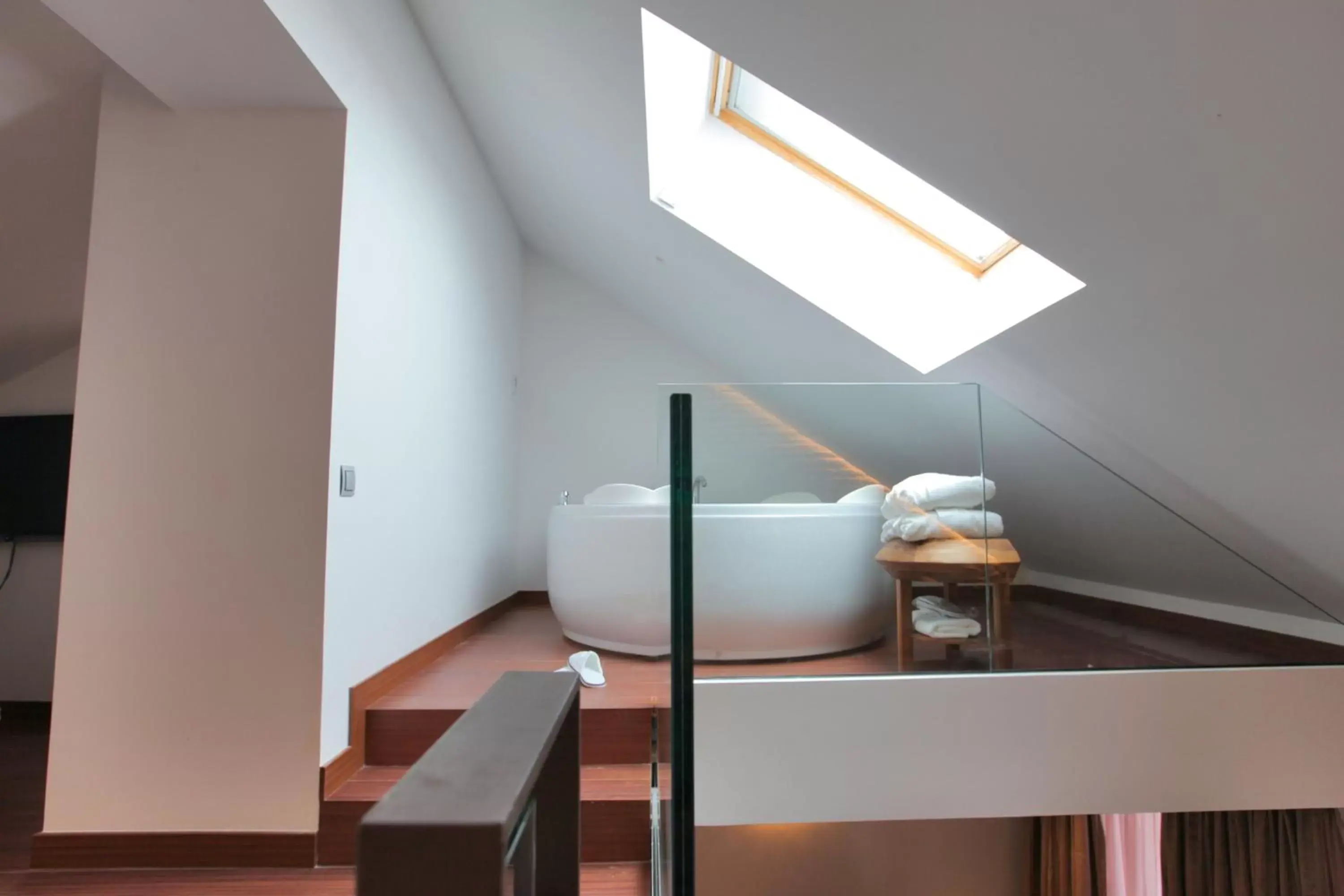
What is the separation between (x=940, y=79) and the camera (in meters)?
1.53

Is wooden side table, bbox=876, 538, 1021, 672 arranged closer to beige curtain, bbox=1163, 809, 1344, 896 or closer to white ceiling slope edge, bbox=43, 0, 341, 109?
beige curtain, bbox=1163, 809, 1344, 896

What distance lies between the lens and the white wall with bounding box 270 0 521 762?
6.87 feet

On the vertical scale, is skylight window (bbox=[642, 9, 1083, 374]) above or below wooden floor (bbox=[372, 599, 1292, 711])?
above

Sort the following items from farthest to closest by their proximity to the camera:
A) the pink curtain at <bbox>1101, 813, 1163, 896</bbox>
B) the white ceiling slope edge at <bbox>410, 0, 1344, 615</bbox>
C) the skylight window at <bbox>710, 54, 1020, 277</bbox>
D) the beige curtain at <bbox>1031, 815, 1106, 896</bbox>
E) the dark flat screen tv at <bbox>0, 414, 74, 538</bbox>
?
1. the beige curtain at <bbox>1031, 815, 1106, 896</bbox>
2. the pink curtain at <bbox>1101, 813, 1163, 896</bbox>
3. the dark flat screen tv at <bbox>0, 414, 74, 538</bbox>
4. the skylight window at <bbox>710, 54, 1020, 277</bbox>
5. the white ceiling slope edge at <bbox>410, 0, 1344, 615</bbox>

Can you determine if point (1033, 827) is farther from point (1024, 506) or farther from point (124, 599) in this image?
point (124, 599)

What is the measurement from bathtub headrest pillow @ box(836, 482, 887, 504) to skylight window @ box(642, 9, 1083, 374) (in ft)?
1.96

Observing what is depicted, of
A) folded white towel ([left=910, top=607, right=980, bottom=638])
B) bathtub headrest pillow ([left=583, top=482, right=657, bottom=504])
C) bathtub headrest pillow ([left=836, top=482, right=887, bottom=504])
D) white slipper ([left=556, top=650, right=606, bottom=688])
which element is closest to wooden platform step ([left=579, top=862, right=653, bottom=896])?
white slipper ([left=556, top=650, right=606, bottom=688])

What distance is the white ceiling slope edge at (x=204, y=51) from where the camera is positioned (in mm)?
1682

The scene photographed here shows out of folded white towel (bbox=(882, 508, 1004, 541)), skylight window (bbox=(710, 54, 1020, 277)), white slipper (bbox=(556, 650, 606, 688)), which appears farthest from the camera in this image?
skylight window (bbox=(710, 54, 1020, 277))

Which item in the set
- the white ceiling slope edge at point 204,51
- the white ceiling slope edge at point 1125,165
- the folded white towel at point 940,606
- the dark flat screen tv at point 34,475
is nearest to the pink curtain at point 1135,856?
the white ceiling slope edge at point 1125,165

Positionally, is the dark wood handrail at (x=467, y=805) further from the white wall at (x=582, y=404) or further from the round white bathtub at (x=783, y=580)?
the white wall at (x=582, y=404)

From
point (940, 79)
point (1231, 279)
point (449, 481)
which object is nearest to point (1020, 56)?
point (940, 79)

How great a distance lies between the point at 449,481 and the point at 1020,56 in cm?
258

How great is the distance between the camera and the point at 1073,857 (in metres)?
3.51
